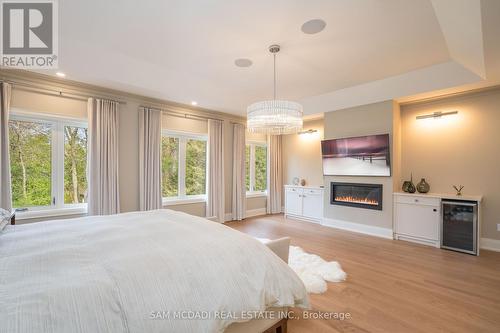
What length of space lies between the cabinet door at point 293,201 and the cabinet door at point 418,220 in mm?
2281

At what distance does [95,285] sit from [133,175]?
3.69 metres

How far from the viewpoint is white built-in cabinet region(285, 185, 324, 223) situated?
566 centimetres

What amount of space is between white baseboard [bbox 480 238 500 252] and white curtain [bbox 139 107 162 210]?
19.4 ft

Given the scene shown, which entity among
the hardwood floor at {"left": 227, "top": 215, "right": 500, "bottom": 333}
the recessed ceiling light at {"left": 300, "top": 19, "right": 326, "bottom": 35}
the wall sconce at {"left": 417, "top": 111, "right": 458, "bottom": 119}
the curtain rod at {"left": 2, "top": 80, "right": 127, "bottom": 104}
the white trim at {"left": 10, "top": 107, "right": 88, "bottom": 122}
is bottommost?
the hardwood floor at {"left": 227, "top": 215, "right": 500, "bottom": 333}

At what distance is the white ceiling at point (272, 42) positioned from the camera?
2332 mm

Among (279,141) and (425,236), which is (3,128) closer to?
(279,141)

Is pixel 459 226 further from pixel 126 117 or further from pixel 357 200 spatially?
pixel 126 117

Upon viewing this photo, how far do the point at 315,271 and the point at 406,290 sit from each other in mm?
991

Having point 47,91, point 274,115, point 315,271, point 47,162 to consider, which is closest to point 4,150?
point 47,162

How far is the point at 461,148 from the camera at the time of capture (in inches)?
161

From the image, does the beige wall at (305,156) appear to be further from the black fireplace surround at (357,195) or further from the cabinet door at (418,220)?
the cabinet door at (418,220)

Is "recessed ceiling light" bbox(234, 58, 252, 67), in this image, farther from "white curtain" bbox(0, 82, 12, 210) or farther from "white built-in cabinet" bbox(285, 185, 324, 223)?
"white built-in cabinet" bbox(285, 185, 324, 223)

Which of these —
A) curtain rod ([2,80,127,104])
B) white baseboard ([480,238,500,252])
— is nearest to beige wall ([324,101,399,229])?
white baseboard ([480,238,500,252])

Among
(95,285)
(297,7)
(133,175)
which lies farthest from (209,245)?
(133,175)
